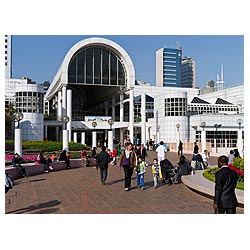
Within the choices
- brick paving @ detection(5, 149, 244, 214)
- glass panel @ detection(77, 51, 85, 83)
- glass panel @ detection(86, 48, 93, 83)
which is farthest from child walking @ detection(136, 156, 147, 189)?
glass panel @ detection(86, 48, 93, 83)

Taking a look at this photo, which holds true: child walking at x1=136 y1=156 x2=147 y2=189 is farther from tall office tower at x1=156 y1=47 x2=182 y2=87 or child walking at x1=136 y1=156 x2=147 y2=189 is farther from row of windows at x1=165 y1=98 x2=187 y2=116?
tall office tower at x1=156 y1=47 x2=182 y2=87

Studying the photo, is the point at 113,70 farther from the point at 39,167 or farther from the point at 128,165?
the point at 128,165

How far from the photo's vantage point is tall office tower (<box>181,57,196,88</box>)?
15875 centimetres

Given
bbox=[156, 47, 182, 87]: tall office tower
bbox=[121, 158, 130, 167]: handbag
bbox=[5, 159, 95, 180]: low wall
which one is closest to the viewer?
bbox=[121, 158, 130, 167]: handbag

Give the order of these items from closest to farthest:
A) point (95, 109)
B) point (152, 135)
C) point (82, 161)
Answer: point (82, 161)
point (152, 135)
point (95, 109)

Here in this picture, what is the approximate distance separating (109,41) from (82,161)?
78.8 ft

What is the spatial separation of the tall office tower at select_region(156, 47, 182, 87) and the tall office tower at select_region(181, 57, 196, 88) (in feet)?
31.1

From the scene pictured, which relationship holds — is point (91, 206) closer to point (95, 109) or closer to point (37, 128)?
point (37, 128)

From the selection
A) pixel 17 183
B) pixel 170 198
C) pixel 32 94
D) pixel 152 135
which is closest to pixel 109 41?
pixel 32 94

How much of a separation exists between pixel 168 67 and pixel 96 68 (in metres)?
110

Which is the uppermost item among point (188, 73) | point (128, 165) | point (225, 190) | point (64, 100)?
point (188, 73)

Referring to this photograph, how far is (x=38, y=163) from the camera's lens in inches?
619

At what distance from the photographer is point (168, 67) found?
147 meters

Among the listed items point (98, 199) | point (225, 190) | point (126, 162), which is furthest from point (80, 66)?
point (225, 190)
